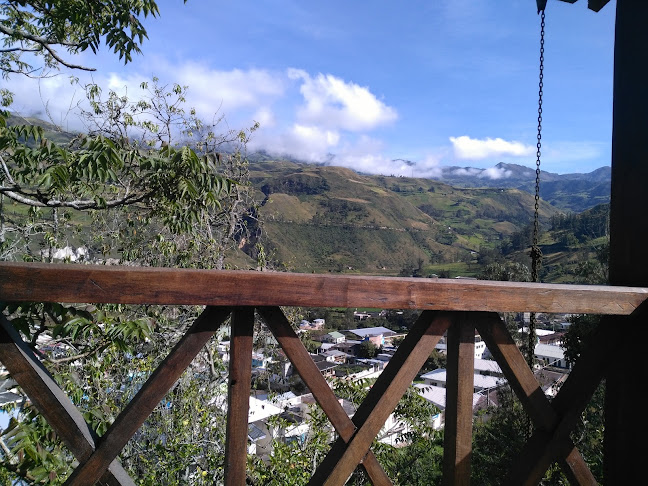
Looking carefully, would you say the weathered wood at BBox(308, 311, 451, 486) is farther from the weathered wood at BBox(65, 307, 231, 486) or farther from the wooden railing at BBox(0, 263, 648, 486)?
the weathered wood at BBox(65, 307, 231, 486)

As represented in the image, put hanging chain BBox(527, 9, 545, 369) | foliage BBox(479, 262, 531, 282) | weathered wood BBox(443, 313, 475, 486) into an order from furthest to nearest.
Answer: foliage BBox(479, 262, 531, 282)
hanging chain BBox(527, 9, 545, 369)
weathered wood BBox(443, 313, 475, 486)

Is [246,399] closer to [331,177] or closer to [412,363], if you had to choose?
[412,363]

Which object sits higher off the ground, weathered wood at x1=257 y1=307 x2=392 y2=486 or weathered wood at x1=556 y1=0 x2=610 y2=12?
weathered wood at x1=556 y1=0 x2=610 y2=12

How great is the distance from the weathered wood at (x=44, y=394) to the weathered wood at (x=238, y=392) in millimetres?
249

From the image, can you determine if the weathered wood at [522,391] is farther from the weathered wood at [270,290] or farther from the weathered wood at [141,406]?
the weathered wood at [141,406]

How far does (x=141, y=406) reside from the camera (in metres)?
1.01

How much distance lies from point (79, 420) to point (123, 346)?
97cm

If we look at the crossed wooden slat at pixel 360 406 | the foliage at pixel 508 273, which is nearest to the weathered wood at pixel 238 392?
the crossed wooden slat at pixel 360 406

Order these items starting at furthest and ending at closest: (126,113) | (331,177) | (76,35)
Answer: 1. (331,177)
2. (126,113)
3. (76,35)

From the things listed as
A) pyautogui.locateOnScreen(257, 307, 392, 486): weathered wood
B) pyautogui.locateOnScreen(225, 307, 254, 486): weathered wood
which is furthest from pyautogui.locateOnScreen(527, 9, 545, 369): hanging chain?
pyautogui.locateOnScreen(225, 307, 254, 486): weathered wood

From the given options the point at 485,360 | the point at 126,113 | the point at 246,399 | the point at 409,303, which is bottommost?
the point at 485,360

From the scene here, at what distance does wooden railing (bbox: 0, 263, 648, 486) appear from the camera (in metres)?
0.96

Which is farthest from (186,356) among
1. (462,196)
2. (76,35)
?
(462,196)

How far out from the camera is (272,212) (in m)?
7.55
